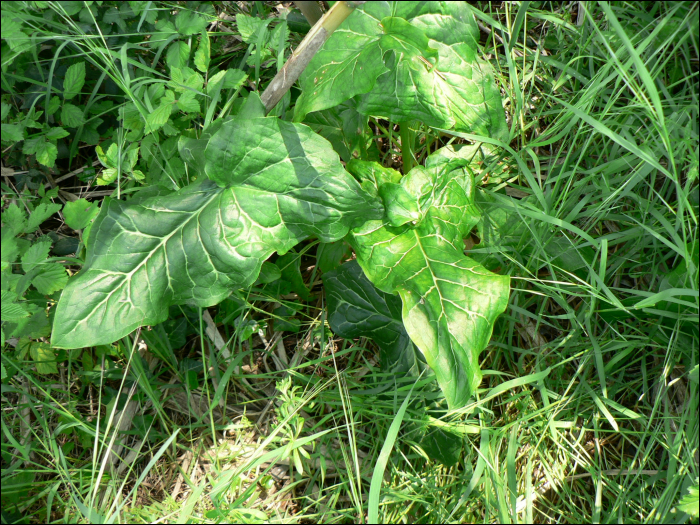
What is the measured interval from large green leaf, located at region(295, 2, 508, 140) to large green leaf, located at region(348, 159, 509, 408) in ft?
0.61

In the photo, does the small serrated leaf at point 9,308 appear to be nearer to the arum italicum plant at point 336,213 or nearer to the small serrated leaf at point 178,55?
the arum italicum plant at point 336,213

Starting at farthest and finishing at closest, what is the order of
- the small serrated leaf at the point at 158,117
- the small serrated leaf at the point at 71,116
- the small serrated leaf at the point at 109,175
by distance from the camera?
the small serrated leaf at the point at 71,116
the small serrated leaf at the point at 109,175
the small serrated leaf at the point at 158,117

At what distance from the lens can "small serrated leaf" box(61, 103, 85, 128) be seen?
7.18 feet

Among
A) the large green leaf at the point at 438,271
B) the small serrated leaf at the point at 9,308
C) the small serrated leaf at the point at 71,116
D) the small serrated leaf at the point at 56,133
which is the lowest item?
the large green leaf at the point at 438,271

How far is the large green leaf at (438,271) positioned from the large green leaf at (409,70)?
0.19 meters

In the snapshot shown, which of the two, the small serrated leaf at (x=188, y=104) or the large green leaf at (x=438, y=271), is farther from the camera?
the small serrated leaf at (x=188, y=104)

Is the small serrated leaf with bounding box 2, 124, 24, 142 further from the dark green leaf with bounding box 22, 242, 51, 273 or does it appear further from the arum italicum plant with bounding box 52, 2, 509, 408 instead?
the arum italicum plant with bounding box 52, 2, 509, 408

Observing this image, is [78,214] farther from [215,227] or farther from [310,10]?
[310,10]

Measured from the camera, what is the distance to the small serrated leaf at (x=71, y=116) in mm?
2188


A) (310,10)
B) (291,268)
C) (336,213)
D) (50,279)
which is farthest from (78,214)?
(310,10)

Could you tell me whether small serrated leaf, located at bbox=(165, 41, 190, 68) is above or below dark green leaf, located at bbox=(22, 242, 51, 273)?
above

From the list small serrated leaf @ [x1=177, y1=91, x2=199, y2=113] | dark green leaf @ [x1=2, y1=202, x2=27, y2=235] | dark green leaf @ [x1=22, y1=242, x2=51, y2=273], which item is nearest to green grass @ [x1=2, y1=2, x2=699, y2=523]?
small serrated leaf @ [x1=177, y1=91, x2=199, y2=113]

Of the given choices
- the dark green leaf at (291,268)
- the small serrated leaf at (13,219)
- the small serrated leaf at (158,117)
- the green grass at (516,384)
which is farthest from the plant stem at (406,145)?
the small serrated leaf at (13,219)

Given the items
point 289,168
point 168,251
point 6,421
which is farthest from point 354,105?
point 6,421
